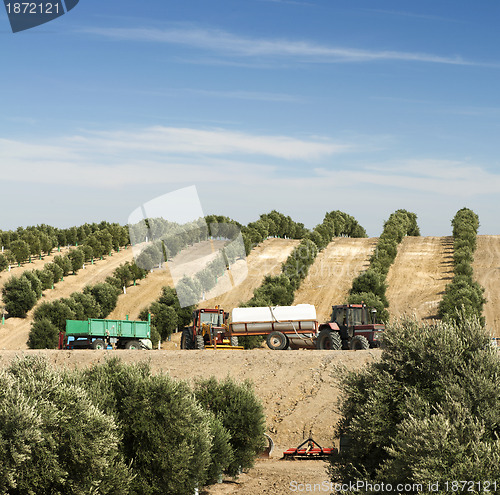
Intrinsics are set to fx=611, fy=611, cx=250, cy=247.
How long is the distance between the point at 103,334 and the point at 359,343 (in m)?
19.3

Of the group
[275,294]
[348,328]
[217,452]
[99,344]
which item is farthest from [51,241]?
[217,452]

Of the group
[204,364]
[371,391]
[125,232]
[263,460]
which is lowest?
[263,460]

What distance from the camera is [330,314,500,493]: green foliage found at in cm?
1284

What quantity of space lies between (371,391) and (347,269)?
79.9 m

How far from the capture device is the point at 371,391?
15.6m

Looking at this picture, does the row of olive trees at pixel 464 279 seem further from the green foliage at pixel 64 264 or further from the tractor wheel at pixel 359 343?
the green foliage at pixel 64 264

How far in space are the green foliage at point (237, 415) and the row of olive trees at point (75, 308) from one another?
128ft

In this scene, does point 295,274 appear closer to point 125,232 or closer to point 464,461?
point 125,232

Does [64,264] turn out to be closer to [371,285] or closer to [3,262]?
[3,262]

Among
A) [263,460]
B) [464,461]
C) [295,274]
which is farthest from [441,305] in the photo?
[464,461]

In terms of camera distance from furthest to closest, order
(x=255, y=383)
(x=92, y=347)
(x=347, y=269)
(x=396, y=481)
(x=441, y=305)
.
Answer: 1. (x=347, y=269)
2. (x=441, y=305)
3. (x=92, y=347)
4. (x=255, y=383)
5. (x=396, y=481)

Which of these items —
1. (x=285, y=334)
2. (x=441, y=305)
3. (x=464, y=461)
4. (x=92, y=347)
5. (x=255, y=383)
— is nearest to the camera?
(x=464, y=461)

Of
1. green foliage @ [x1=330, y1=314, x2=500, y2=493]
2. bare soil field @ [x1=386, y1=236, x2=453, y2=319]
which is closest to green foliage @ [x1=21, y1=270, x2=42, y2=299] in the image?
bare soil field @ [x1=386, y1=236, x2=453, y2=319]

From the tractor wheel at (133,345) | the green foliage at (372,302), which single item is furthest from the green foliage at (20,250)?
the tractor wheel at (133,345)
